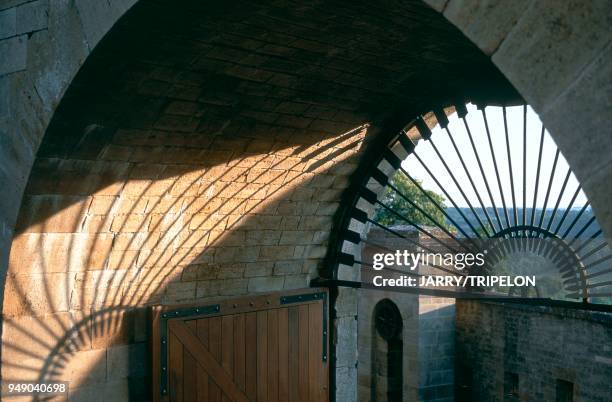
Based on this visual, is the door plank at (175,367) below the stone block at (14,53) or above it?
below

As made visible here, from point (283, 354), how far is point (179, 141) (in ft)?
7.74

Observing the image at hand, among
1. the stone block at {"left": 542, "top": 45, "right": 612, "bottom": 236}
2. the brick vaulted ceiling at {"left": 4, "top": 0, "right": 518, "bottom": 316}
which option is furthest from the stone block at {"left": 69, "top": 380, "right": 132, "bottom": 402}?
the stone block at {"left": 542, "top": 45, "right": 612, "bottom": 236}

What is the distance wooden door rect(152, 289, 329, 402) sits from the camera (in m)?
5.50

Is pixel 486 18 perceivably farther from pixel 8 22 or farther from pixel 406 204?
pixel 406 204

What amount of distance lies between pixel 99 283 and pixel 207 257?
932 mm

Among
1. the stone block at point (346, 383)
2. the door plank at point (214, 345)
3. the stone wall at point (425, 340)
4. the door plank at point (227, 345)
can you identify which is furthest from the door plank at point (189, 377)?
the stone wall at point (425, 340)

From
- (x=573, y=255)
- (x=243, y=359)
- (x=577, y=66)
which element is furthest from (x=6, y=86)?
(x=573, y=255)

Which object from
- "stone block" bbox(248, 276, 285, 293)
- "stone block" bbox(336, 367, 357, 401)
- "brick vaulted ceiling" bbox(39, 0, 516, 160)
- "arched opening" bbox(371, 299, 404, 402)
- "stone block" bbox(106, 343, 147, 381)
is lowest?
"arched opening" bbox(371, 299, 404, 402)

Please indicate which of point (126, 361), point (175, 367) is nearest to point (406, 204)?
point (175, 367)

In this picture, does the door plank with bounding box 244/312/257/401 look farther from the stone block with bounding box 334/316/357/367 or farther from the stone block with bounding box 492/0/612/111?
the stone block with bounding box 492/0/612/111

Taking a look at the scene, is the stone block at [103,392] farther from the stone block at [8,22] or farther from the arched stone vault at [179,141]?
the stone block at [8,22]

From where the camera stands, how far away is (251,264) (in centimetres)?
602

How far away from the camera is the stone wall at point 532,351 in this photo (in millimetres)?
11336

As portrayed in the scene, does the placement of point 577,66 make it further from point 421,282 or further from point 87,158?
point 421,282
